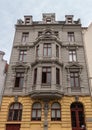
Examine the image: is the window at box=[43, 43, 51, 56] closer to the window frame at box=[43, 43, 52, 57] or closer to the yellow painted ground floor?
the window frame at box=[43, 43, 52, 57]

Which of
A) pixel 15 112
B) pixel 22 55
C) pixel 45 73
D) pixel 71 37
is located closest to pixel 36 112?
pixel 15 112

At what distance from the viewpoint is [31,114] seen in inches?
715

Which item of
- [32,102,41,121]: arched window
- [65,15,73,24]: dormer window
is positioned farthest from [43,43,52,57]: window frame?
[32,102,41,121]: arched window

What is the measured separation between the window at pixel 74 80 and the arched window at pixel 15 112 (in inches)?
286

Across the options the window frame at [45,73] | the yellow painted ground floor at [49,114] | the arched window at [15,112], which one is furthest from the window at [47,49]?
the arched window at [15,112]

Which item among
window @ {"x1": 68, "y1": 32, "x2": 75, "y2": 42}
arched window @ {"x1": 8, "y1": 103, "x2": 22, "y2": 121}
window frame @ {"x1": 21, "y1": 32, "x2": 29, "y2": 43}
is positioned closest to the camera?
arched window @ {"x1": 8, "y1": 103, "x2": 22, "y2": 121}

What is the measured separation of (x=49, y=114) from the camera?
1786 centimetres

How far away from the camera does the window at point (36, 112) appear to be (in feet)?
58.9

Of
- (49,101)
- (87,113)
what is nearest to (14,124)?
(49,101)

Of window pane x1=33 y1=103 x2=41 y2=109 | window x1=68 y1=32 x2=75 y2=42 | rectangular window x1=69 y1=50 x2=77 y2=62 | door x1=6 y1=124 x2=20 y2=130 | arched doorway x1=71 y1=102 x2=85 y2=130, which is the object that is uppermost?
window x1=68 y1=32 x2=75 y2=42

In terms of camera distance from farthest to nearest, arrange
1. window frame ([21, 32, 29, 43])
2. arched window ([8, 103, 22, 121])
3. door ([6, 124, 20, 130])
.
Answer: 1. window frame ([21, 32, 29, 43])
2. arched window ([8, 103, 22, 121])
3. door ([6, 124, 20, 130])

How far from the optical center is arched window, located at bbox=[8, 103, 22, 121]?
18.0 meters

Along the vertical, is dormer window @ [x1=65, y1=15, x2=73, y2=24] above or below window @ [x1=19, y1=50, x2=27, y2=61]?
above

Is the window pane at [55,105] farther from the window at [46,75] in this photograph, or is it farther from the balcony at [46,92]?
the window at [46,75]
